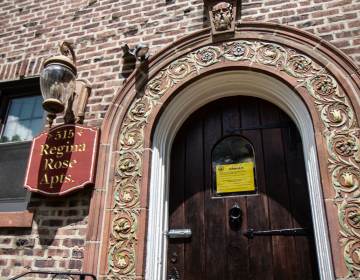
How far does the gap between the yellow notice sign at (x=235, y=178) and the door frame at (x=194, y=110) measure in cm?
52

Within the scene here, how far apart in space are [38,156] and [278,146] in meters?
2.50

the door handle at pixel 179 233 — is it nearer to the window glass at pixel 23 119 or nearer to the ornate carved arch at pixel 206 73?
the ornate carved arch at pixel 206 73

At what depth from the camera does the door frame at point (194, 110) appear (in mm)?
2615

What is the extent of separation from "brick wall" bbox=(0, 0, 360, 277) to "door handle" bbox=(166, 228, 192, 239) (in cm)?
80

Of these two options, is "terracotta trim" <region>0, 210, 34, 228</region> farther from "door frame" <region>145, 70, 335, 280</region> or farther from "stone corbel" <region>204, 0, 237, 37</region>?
"stone corbel" <region>204, 0, 237, 37</region>

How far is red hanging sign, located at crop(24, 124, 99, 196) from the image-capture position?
10.3ft

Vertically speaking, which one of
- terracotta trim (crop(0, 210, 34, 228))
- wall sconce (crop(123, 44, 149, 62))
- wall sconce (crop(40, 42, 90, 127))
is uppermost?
wall sconce (crop(123, 44, 149, 62))

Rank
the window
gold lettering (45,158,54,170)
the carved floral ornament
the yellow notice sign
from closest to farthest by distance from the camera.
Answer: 1. the carved floral ornament
2. the yellow notice sign
3. gold lettering (45,158,54,170)
4. the window

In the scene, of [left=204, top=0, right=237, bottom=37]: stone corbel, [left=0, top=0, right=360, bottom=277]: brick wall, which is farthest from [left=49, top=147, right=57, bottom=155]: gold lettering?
[left=204, top=0, right=237, bottom=37]: stone corbel

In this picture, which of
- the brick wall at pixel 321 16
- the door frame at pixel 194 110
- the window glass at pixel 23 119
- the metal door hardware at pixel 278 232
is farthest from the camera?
the window glass at pixel 23 119

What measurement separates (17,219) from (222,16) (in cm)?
297

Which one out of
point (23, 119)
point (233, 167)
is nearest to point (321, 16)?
point (233, 167)

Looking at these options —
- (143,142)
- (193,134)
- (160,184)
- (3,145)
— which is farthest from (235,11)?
(3,145)

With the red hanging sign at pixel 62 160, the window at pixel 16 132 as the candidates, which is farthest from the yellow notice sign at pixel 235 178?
the window at pixel 16 132
